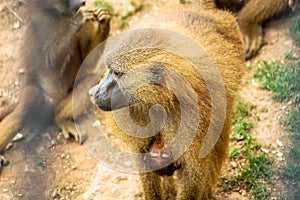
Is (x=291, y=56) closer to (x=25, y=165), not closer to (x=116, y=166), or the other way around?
(x=116, y=166)

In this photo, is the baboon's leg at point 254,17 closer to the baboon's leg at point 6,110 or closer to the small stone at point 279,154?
the small stone at point 279,154

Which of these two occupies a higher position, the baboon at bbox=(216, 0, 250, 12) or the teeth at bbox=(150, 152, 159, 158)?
the baboon at bbox=(216, 0, 250, 12)

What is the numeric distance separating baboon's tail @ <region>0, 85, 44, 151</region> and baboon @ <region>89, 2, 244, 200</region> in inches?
43.0

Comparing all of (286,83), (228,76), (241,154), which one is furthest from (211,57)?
(286,83)

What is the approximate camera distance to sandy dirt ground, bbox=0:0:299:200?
12.7ft

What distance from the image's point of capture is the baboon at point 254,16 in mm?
4668

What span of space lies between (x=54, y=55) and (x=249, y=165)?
5.22 feet

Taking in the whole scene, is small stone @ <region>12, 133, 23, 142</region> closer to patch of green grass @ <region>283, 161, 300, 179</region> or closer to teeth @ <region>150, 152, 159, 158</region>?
teeth @ <region>150, 152, 159, 158</region>

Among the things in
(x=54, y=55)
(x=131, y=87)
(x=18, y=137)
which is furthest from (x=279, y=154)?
(x=18, y=137)

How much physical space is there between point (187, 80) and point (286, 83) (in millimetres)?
1776

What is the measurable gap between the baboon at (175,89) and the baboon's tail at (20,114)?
43.0 inches

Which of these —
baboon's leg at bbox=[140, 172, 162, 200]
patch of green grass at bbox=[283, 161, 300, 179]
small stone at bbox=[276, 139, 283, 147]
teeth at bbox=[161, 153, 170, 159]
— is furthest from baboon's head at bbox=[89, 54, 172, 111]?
small stone at bbox=[276, 139, 283, 147]

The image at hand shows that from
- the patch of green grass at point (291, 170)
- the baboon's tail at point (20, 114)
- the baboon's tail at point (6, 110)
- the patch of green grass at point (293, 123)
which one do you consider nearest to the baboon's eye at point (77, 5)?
the baboon's tail at point (20, 114)

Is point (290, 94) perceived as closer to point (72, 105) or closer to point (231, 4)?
point (231, 4)
